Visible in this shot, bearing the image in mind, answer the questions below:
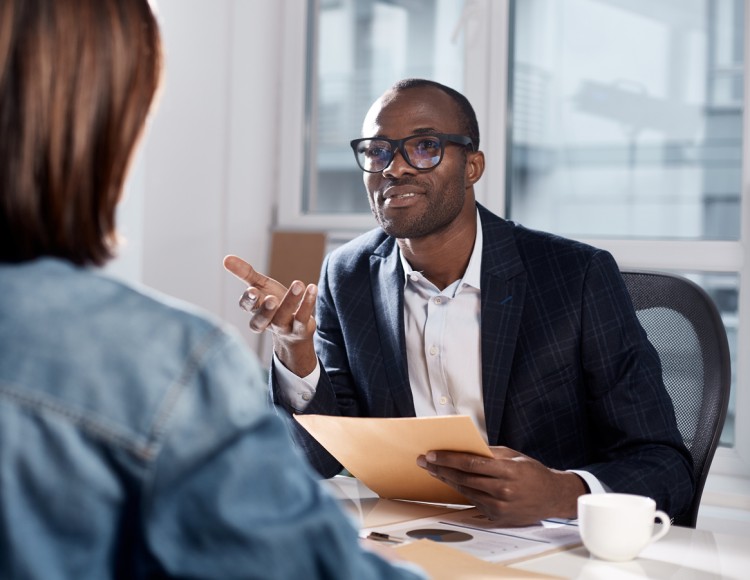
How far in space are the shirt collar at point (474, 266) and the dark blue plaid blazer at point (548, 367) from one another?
0.07ft

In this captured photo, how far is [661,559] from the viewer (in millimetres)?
1150

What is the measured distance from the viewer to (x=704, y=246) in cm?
279

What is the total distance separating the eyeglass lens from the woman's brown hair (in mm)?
1302

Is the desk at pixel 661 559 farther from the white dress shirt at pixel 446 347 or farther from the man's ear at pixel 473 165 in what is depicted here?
the man's ear at pixel 473 165

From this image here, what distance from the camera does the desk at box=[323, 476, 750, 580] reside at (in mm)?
1085

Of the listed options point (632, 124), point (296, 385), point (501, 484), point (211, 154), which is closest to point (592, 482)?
point (501, 484)

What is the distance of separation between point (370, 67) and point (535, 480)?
2516 millimetres

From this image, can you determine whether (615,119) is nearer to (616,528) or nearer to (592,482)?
(592,482)

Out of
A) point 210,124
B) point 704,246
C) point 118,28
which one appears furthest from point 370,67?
point 118,28

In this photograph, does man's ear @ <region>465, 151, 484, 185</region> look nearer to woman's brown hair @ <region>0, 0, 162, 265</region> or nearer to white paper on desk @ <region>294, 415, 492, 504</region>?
white paper on desk @ <region>294, 415, 492, 504</region>

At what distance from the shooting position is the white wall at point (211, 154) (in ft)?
10.9

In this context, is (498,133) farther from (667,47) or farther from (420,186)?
(420,186)

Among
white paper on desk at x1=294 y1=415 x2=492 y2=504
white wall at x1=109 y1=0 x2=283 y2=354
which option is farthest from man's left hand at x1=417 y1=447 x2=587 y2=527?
white wall at x1=109 y1=0 x2=283 y2=354

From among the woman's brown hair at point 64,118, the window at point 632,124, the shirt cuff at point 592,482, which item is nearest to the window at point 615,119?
the window at point 632,124
